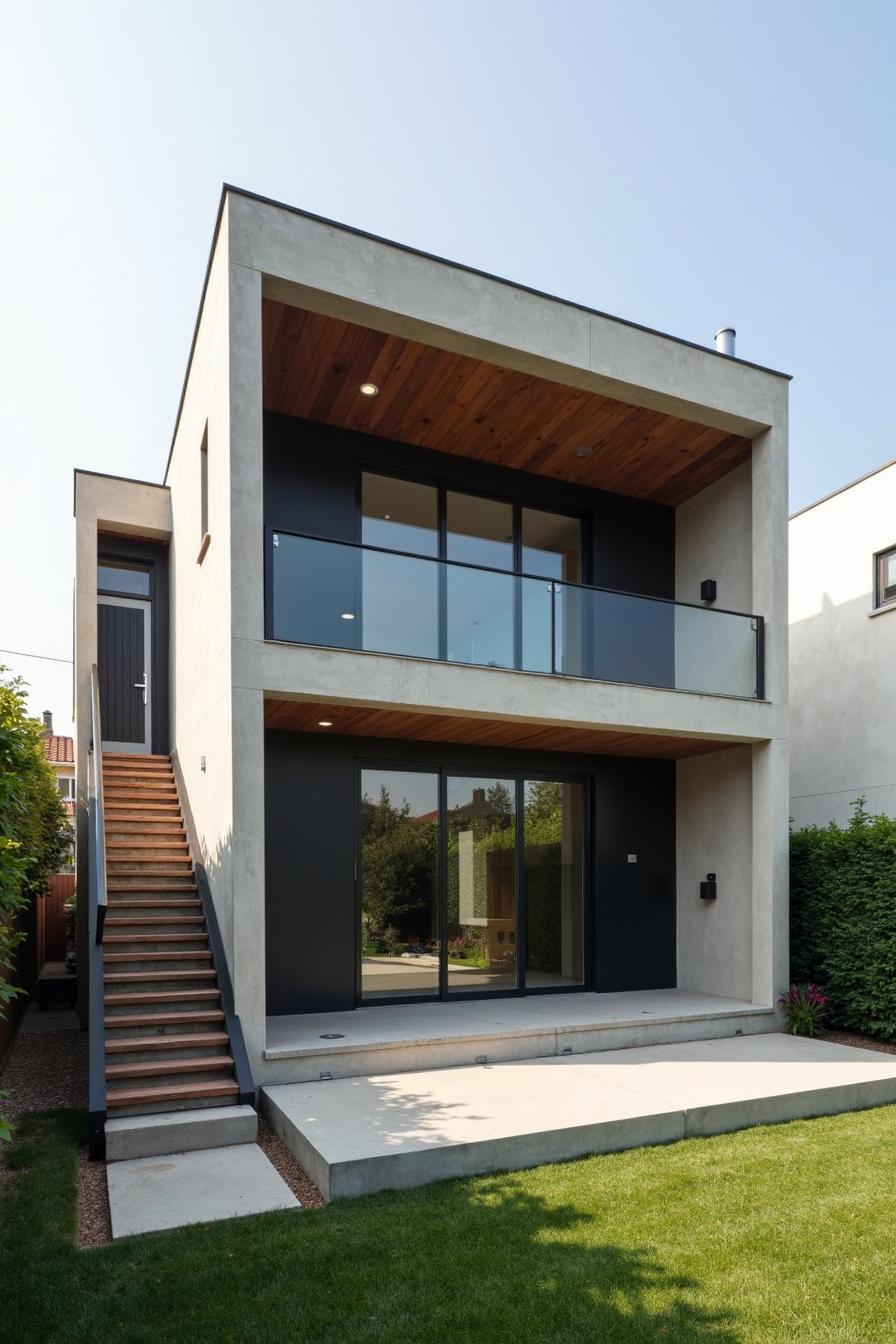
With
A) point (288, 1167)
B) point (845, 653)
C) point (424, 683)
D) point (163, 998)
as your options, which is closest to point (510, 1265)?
point (288, 1167)

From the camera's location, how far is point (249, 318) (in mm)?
6848

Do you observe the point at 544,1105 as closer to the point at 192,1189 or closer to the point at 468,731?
the point at 192,1189

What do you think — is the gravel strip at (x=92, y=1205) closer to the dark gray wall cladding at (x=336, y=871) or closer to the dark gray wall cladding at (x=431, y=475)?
the dark gray wall cladding at (x=336, y=871)

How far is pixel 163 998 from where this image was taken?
643 cm

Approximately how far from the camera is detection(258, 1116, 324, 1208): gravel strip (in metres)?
4.63

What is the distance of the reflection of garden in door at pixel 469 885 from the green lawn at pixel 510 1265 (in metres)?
3.76

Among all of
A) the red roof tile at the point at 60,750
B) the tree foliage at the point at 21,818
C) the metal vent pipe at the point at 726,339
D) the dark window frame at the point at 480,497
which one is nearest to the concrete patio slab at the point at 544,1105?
the tree foliage at the point at 21,818

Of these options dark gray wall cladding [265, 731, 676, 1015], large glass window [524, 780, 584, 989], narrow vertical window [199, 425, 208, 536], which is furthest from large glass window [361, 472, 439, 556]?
large glass window [524, 780, 584, 989]

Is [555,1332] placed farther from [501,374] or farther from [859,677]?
[859,677]

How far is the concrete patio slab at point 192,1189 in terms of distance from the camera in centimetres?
435

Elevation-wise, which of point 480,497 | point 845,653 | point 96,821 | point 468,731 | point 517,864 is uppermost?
point 480,497

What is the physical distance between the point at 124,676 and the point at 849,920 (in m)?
8.75

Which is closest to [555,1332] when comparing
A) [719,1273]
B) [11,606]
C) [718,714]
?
[719,1273]

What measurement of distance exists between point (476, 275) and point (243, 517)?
10.3ft
